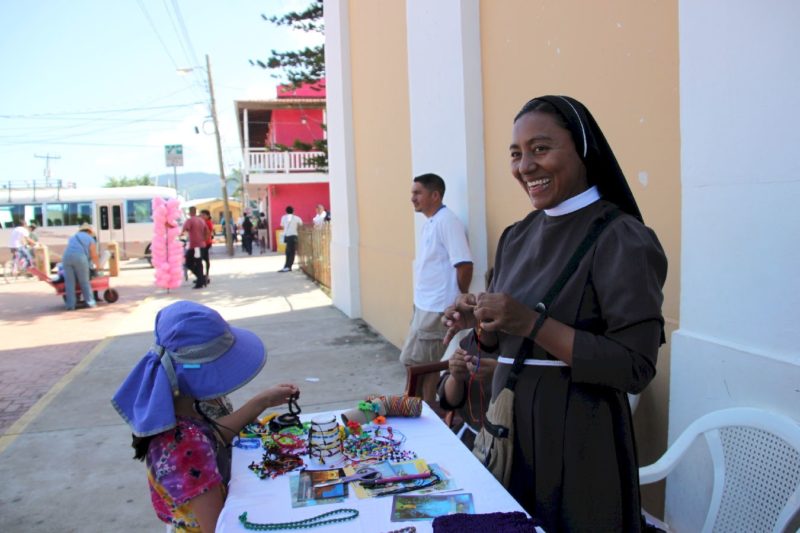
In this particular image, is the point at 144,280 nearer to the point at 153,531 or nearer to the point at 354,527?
the point at 153,531

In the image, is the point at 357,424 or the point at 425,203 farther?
the point at 425,203

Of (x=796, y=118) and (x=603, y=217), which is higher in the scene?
(x=796, y=118)

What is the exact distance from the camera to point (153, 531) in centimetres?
355

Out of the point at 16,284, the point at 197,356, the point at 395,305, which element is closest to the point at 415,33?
the point at 395,305

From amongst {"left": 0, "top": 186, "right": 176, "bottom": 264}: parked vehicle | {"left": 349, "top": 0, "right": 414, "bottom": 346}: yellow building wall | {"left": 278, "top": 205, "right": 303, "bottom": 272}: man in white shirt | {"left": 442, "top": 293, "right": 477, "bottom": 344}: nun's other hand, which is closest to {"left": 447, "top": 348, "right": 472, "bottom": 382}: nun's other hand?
{"left": 442, "top": 293, "right": 477, "bottom": 344}: nun's other hand

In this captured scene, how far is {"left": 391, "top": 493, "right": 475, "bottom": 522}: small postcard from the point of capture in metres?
1.76

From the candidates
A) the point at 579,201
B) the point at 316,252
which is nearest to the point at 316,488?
the point at 579,201

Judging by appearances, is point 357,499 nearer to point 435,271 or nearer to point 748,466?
point 748,466

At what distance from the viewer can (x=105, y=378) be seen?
6949 millimetres

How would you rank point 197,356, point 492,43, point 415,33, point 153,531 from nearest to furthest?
point 197,356, point 153,531, point 492,43, point 415,33

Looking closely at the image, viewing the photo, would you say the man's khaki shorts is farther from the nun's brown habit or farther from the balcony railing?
the balcony railing

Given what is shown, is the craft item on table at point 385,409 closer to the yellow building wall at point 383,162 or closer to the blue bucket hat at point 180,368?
the blue bucket hat at point 180,368

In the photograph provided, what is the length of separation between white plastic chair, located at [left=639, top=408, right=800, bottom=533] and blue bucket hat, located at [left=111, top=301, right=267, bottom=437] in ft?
5.57

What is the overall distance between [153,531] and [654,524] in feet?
8.73
